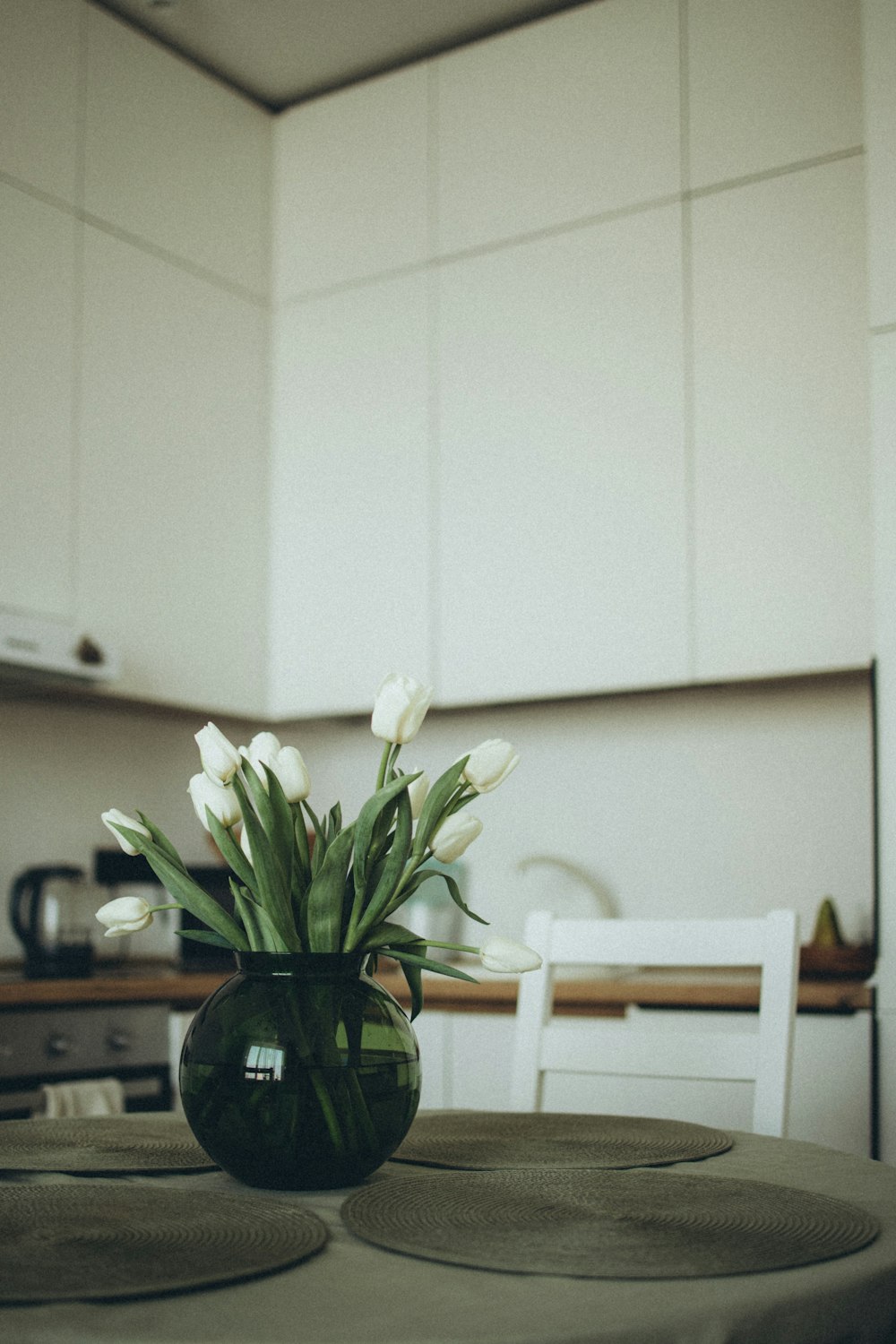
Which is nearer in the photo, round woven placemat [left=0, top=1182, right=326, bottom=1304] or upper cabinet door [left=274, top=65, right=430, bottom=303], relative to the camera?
round woven placemat [left=0, top=1182, right=326, bottom=1304]

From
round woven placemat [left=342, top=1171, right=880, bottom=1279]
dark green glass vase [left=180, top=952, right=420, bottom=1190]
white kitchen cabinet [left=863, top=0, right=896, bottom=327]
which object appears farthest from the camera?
white kitchen cabinet [left=863, top=0, right=896, bottom=327]

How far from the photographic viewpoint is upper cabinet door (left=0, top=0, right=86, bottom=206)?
2.85 m

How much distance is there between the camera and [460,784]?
3.97 feet

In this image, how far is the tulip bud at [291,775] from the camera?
1.17m

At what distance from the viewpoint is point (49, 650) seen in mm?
2680

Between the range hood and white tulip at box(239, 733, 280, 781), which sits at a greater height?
the range hood

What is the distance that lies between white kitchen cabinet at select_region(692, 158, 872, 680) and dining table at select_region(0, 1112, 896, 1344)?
62.4 inches

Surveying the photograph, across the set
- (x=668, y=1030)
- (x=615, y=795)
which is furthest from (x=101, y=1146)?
(x=615, y=795)

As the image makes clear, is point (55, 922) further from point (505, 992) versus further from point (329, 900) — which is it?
point (329, 900)

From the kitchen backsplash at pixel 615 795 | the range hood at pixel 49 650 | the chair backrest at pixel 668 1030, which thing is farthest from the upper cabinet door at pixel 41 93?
the chair backrest at pixel 668 1030

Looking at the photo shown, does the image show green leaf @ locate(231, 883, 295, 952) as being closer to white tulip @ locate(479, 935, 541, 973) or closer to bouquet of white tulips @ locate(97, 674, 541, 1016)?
bouquet of white tulips @ locate(97, 674, 541, 1016)

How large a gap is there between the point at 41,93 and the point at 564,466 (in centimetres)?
138

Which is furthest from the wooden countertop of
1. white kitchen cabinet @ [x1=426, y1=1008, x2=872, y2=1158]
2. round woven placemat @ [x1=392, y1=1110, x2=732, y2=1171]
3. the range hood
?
round woven placemat @ [x1=392, y1=1110, x2=732, y2=1171]

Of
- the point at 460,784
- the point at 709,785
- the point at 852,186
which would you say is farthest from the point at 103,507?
the point at 460,784
